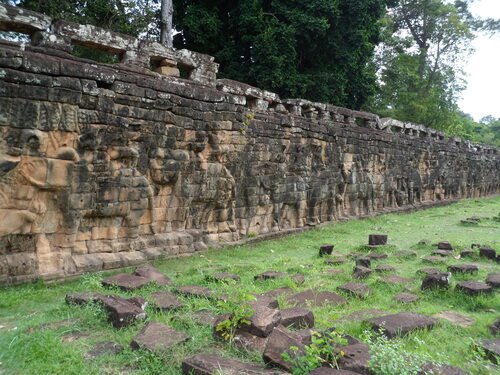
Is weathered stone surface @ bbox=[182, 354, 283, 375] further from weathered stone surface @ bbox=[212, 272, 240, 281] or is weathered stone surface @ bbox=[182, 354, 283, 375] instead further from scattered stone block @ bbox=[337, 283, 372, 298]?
weathered stone surface @ bbox=[212, 272, 240, 281]

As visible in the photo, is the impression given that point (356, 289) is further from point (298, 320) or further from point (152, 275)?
point (152, 275)

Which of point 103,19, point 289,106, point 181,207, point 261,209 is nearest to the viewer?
point 181,207

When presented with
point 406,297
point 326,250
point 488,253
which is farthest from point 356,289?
point 488,253

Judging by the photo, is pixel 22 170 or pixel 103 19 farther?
pixel 103 19

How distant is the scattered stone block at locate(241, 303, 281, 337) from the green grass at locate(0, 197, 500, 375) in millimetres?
228

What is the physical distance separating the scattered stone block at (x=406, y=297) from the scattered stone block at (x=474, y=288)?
573 millimetres

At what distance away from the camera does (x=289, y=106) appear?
457 inches

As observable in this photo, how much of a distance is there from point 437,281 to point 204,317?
3125 millimetres

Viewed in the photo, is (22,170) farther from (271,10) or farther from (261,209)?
(271,10)

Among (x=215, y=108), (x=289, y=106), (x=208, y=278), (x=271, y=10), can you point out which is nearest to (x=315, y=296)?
(x=208, y=278)

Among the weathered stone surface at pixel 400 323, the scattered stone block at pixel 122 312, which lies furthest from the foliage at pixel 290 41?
the scattered stone block at pixel 122 312

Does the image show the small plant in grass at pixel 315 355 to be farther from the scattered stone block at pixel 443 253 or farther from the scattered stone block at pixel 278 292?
the scattered stone block at pixel 443 253

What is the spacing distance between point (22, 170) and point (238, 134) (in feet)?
14.8

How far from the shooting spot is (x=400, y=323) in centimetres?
397
